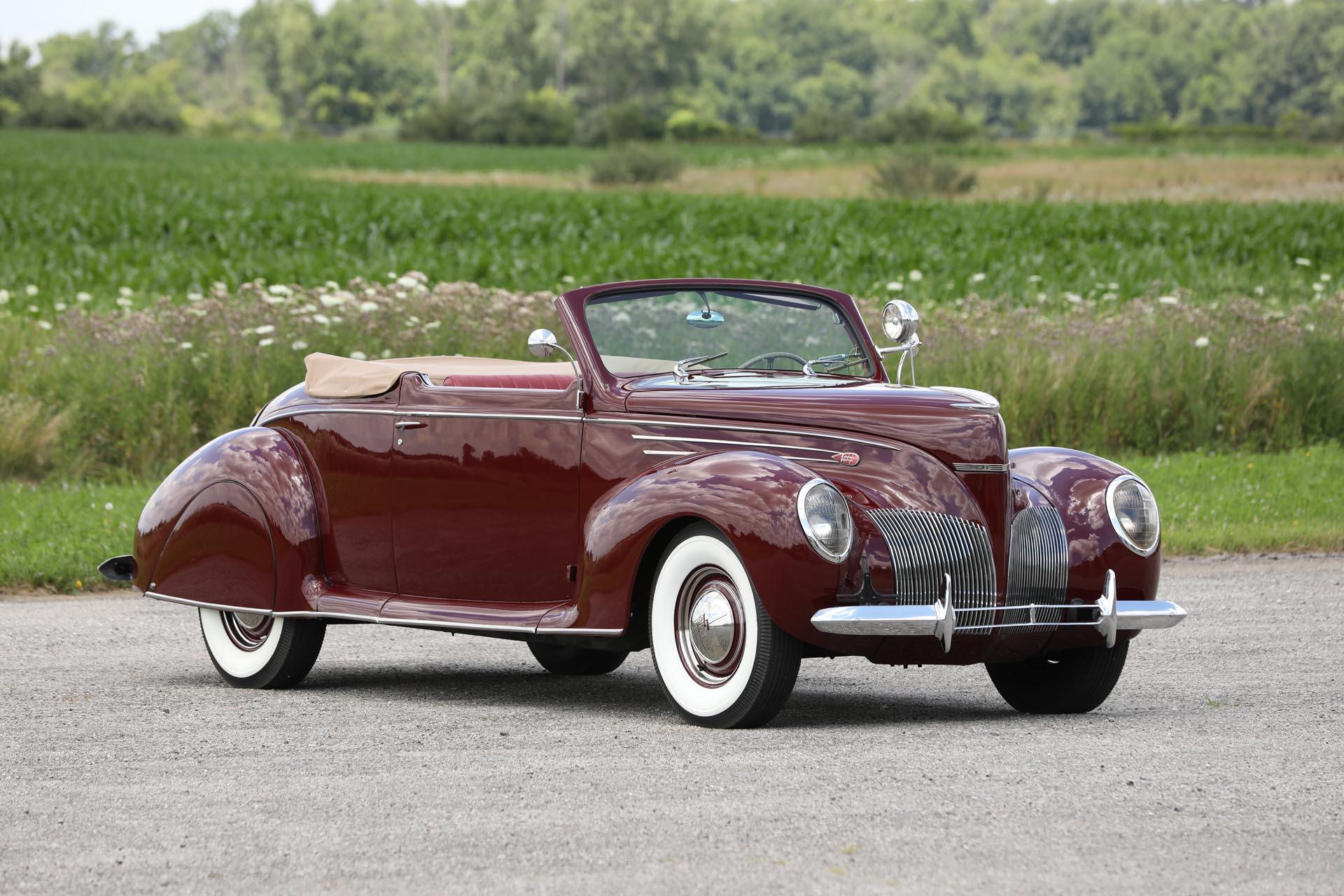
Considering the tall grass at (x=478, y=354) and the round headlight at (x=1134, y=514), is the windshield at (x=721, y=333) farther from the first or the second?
the tall grass at (x=478, y=354)

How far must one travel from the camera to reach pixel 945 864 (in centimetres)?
394

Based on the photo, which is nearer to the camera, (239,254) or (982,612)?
(982,612)

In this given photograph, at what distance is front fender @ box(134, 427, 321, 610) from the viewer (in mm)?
6945

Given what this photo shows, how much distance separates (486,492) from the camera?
256 inches

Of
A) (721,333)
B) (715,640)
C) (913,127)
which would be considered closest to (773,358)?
(721,333)

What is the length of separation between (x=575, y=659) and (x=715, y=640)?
2.05 meters

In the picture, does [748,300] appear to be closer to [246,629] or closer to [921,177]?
[246,629]

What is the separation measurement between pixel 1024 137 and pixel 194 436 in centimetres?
12106

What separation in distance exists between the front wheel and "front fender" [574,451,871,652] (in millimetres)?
83

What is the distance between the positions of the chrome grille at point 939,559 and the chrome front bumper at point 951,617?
0.04 m

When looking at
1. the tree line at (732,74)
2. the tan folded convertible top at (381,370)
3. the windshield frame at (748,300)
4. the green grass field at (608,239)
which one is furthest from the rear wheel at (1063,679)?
the tree line at (732,74)

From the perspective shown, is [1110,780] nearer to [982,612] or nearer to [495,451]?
[982,612]

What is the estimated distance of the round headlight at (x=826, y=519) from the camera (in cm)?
532

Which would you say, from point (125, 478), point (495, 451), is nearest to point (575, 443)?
point (495, 451)
